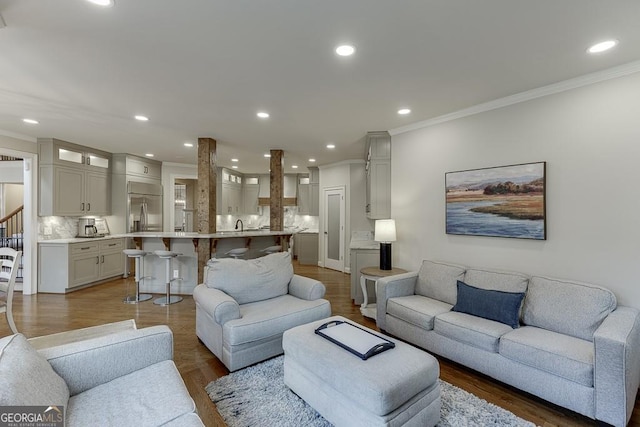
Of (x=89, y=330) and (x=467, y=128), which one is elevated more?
(x=467, y=128)

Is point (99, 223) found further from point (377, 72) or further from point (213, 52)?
point (377, 72)

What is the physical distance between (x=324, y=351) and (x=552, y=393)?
5.56ft

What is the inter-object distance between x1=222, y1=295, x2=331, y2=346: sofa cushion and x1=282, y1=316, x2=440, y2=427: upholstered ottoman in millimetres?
577

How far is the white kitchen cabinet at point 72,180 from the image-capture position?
16.7 ft

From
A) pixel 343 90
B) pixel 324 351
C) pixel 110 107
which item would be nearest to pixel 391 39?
pixel 343 90

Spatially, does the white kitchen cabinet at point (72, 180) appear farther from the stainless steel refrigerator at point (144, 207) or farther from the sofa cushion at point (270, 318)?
the sofa cushion at point (270, 318)

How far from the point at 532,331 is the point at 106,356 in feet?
10.2

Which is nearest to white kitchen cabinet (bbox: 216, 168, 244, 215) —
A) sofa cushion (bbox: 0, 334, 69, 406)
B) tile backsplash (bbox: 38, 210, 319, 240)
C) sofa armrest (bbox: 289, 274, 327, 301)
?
tile backsplash (bbox: 38, 210, 319, 240)

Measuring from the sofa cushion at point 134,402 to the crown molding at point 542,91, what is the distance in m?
3.88

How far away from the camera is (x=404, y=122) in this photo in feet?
13.4

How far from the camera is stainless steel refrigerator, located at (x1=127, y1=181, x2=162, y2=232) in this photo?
21.4 feet

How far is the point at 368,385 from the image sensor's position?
1.67 m

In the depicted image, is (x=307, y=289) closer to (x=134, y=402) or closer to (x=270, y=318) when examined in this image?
(x=270, y=318)

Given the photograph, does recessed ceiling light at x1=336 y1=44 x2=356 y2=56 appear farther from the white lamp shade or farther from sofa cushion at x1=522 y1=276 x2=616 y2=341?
sofa cushion at x1=522 y1=276 x2=616 y2=341
